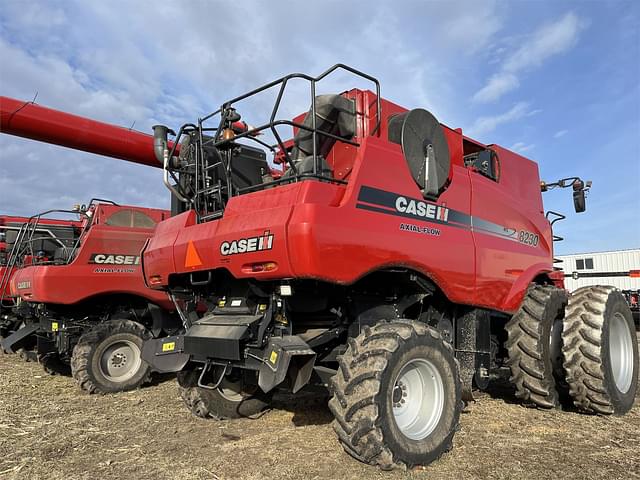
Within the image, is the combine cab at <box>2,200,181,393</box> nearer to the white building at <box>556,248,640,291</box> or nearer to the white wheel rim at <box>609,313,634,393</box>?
the white wheel rim at <box>609,313,634,393</box>

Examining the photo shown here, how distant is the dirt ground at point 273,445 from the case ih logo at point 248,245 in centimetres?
164

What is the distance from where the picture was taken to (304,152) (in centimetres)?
490

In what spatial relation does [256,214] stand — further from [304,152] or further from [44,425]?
[44,425]

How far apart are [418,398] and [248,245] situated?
6.00 feet

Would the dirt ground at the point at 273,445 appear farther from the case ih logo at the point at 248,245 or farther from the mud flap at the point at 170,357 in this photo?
the case ih logo at the point at 248,245

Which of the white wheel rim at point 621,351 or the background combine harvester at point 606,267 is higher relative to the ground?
the background combine harvester at point 606,267

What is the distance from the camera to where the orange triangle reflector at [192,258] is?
14.7ft

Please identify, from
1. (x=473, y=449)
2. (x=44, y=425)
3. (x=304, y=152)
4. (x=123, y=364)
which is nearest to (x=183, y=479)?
(x=473, y=449)

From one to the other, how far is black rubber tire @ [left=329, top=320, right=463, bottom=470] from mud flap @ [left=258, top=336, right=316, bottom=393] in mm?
250

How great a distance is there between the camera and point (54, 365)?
9.33 m

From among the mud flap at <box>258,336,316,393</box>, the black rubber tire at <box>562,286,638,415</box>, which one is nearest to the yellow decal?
the mud flap at <box>258,336,316,393</box>

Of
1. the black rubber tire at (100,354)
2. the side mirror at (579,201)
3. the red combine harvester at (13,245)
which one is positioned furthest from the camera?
the red combine harvester at (13,245)

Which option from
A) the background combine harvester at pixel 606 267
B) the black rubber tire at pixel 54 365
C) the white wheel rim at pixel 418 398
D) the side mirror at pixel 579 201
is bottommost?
the black rubber tire at pixel 54 365

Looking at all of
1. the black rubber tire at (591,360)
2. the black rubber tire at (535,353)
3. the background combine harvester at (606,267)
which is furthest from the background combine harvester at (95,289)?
the background combine harvester at (606,267)
